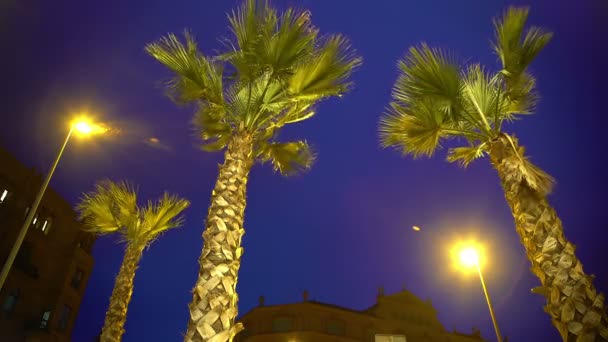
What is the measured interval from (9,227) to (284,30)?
3046 centimetres

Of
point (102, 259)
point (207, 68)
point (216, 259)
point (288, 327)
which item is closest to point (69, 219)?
point (288, 327)

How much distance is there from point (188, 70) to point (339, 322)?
1610 inches

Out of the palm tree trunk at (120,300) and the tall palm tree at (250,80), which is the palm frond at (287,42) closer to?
the tall palm tree at (250,80)

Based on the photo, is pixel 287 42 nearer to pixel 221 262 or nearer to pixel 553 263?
pixel 221 262

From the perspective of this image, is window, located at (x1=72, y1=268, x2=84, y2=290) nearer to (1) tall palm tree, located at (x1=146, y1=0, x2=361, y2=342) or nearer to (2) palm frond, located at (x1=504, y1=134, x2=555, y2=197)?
(1) tall palm tree, located at (x1=146, y1=0, x2=361, y2=342)

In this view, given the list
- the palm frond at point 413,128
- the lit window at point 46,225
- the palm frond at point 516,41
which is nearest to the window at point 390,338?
the palm frond at point 413,128

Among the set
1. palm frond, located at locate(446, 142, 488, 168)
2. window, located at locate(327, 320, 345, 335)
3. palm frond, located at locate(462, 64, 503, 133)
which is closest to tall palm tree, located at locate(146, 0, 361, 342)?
palm frond, located at locate(462, 64, 503, 133)

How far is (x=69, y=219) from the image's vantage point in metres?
34.3

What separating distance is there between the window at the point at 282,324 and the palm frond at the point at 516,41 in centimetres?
3888

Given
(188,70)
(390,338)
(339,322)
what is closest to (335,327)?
(339,322)

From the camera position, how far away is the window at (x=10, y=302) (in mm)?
27047

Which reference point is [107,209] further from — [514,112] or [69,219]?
[69,219]

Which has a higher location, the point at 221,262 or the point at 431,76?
the point at 431,76

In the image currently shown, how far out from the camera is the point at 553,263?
6.41 m
